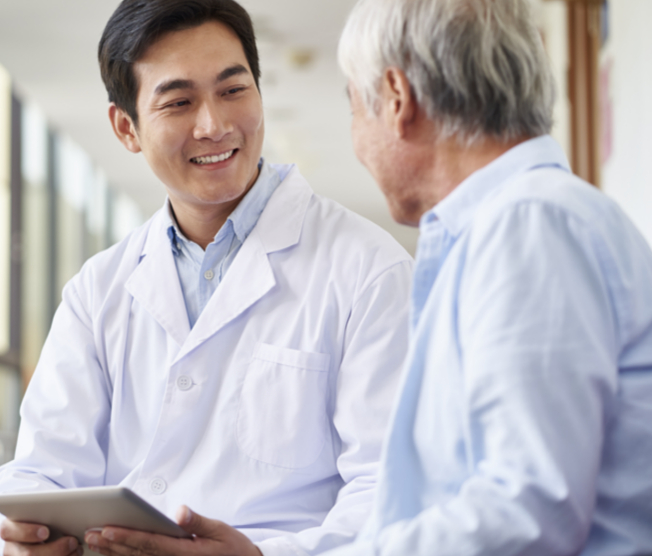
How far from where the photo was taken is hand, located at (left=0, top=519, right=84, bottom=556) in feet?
4.18

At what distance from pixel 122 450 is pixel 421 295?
86 cm

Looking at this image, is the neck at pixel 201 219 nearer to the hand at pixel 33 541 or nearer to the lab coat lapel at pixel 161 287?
the lab coat lapel at pixel 161 287

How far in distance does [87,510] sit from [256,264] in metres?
0.58

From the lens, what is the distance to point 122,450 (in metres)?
1.55

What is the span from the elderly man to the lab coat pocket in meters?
0.53

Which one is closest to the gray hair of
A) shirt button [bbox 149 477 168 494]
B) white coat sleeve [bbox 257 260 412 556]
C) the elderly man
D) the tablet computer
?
the elderly man

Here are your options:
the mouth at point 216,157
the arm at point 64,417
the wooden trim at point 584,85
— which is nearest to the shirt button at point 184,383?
the arm at point 64,417

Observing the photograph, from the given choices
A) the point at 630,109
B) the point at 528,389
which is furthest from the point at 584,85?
the point at 528,389

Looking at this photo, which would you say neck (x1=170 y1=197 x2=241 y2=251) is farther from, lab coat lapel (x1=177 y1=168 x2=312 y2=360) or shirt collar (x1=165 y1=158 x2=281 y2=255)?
lab coat lapel (x1=177 y1=168 x2=312 y2=360)

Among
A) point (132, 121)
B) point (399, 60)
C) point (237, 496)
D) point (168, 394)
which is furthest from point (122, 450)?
point (399, 60)

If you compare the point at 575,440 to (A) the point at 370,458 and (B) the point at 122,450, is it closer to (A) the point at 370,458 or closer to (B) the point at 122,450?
(A) the point at 370,458

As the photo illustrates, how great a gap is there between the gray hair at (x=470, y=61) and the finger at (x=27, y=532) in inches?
36.1

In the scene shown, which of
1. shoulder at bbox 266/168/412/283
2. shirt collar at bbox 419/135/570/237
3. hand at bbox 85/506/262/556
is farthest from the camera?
shoulder at bbox 266/168/412/283

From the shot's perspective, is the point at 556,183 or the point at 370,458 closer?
the point at 556,183
